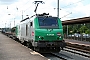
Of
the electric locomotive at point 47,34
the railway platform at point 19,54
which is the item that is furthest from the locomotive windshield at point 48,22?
the railway platform at point 19,54

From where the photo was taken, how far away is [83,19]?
3856 cm

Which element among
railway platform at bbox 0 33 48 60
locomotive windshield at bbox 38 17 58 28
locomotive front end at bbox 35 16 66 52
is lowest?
railway platform at bbox 0 33 48 60

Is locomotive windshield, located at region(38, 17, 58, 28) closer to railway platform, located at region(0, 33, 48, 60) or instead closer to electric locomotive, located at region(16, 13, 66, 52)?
electric locomotive, located at region(16, 13, 66, 52)

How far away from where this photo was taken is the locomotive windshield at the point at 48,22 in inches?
691

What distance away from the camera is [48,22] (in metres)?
17.8

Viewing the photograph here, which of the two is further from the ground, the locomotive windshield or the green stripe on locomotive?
the locomotive windshield

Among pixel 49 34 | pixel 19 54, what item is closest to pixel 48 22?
pixel 49 34

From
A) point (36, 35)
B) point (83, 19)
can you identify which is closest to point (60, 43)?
point (36, 35)

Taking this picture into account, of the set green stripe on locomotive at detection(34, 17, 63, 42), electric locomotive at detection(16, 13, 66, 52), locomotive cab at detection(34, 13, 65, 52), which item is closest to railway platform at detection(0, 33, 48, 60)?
electric locomotive at detection(16, 13, 66, 52)

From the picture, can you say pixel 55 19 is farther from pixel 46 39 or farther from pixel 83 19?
pixel 83 19

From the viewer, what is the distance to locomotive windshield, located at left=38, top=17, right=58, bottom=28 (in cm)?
1755

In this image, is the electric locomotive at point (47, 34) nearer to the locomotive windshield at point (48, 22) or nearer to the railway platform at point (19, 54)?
the locomotive windshield at point (48, 22)

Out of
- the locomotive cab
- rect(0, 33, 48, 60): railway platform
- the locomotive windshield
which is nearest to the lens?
rect(0, 33, 48, 60): railway platform

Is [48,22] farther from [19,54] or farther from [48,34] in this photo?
[19,54]
